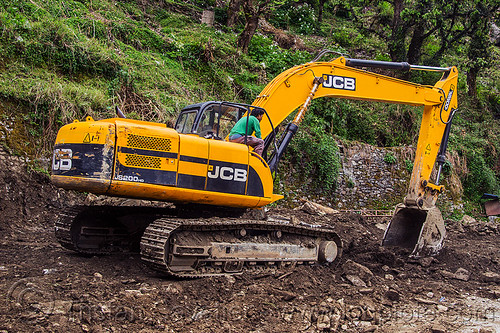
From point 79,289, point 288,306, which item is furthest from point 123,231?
point 288,306

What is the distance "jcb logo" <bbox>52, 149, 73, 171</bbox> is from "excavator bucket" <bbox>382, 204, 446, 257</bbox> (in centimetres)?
570

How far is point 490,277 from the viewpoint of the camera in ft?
24.4

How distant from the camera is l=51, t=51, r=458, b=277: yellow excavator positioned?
5672 mm

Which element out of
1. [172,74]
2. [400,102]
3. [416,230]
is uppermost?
[172,74]

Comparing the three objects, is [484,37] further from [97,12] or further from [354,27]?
[97,12]

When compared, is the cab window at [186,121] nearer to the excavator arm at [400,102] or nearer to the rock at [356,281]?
the excavator arm at [400,102]

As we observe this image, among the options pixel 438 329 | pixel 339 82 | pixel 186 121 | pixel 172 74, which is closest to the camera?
pixel 438 329

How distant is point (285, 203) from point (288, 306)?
7535mm

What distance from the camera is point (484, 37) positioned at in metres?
18.8

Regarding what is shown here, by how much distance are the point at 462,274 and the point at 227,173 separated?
4.24m

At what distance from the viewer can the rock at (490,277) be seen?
7.36m

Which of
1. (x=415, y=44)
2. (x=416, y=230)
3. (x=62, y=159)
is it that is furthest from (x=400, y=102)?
(x=415, y=44)

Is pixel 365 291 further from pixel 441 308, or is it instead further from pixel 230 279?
pixel 230 279

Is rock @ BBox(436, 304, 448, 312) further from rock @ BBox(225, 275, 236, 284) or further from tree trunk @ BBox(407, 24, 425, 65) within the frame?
tree trunk @ BBox(407, 24, 425, 65)
